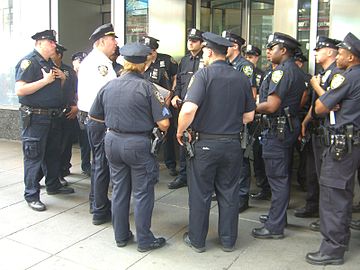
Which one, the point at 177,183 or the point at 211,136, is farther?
the point at 177,183

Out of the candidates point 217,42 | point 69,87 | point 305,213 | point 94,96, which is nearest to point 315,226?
point 305,213

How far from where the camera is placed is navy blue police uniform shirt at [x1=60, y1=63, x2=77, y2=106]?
220 inches

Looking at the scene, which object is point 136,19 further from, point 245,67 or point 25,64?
point 245,67

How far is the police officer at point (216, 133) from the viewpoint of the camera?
353 cm

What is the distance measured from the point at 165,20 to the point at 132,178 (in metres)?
4.21

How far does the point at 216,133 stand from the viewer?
358cm

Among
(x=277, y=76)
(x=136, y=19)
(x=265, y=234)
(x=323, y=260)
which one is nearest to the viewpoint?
(x=323, y=260)

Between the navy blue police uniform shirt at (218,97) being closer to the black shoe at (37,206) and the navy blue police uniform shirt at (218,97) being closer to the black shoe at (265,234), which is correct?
the black shoe at (265,234)

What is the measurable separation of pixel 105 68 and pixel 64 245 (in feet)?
5.79

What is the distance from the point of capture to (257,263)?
3.52m

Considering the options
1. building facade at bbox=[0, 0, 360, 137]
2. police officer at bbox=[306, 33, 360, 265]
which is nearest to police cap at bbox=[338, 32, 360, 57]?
police officer at bbox=[306, 33, 360, 265]

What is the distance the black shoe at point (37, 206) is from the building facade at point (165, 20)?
11.1 feet

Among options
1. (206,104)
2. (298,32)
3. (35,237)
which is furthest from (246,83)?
(298,32)

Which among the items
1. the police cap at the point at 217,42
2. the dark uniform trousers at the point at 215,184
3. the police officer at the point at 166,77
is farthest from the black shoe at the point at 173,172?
the police cap at the point at 217,42
